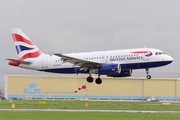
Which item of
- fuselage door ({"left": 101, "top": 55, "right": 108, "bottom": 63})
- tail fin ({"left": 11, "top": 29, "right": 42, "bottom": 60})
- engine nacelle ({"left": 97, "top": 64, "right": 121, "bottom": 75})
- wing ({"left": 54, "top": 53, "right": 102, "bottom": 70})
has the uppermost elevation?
tail fin ({"left": 11, "top": 29, "right": 42, "bottom": 60})

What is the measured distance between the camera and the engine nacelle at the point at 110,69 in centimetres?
5006

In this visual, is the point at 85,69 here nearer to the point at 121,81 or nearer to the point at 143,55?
the point at 143,55

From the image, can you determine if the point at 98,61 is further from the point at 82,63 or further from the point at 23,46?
the point at 23,46

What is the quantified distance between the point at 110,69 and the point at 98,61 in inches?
115

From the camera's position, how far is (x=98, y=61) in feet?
172

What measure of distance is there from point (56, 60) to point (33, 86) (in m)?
56.6

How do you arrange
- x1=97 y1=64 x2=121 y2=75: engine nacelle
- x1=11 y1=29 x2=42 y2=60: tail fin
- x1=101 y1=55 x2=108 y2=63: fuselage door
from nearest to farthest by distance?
x1=97 y1=64 x2=121 y2=75: engine nacelle → x1=101 y1=55 x2=108 y2=63: fuselage door → x1=11 y1=29 x2=42 y2=60: tail fin

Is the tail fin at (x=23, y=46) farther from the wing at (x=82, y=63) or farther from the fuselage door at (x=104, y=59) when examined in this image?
the fuselage door at (x=104, y=59)

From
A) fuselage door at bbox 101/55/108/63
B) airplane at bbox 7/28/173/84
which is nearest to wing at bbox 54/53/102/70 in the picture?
airplane at bbox 7/28/173/84

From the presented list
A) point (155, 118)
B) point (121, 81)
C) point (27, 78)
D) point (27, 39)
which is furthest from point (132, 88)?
point (155, 118)

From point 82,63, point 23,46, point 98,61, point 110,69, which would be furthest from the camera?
point 23,46

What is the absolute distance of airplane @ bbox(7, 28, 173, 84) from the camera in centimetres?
5009

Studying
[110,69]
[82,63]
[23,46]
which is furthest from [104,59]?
[23,46]

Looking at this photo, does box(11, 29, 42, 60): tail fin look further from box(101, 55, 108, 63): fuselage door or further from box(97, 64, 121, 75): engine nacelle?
box(97, 64, 121, 75): engine nacelle
